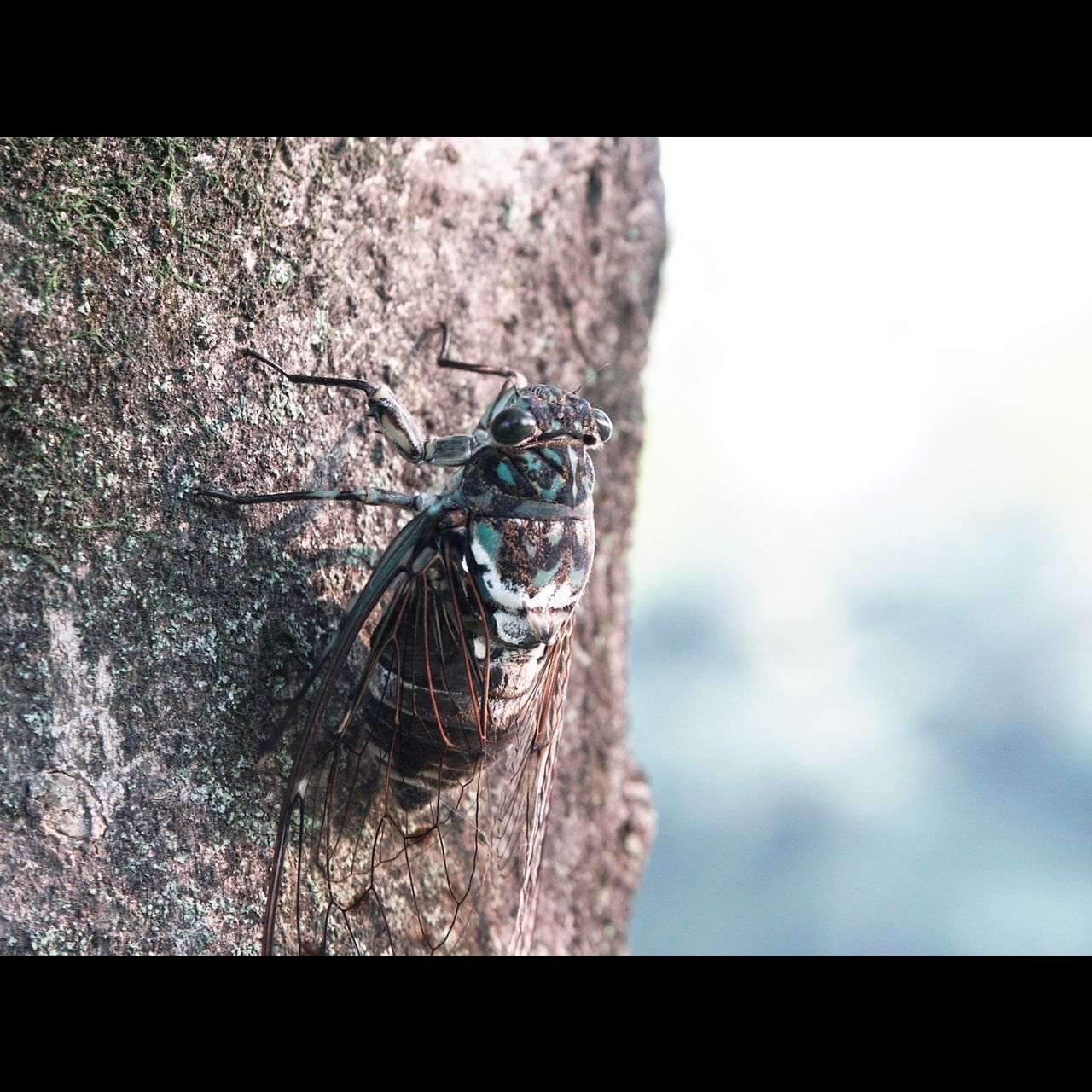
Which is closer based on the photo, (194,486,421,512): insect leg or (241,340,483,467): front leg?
(194,486,421,512): insect leg

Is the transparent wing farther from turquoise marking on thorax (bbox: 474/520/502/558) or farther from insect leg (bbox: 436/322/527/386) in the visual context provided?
insect leg (bbox: 436/322/527/386)

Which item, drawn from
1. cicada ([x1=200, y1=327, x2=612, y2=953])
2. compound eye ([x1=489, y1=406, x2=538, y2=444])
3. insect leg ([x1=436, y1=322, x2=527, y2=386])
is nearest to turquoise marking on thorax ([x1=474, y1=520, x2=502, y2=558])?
cicada ([x1=200, y1=327, x2=612, y2=953])

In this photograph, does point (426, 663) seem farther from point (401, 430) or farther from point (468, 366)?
point (468, 366)

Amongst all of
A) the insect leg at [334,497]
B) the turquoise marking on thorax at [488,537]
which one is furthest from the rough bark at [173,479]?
the turquoise marking on thorax at [488,537]

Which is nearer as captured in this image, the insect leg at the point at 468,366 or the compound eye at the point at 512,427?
the compound eye at the point at 512,427

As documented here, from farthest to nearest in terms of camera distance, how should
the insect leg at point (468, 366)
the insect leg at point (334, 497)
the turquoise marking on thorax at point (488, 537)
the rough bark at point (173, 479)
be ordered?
the insect leg at point (468, 366) → the turquoise marking on thorax at point (488, 537) → the insect leg at point (334, 497) → the rough bark at point (173, 479)

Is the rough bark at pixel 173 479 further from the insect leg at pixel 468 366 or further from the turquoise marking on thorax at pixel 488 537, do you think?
the turquoise marking on thorax at pixel 488 537
